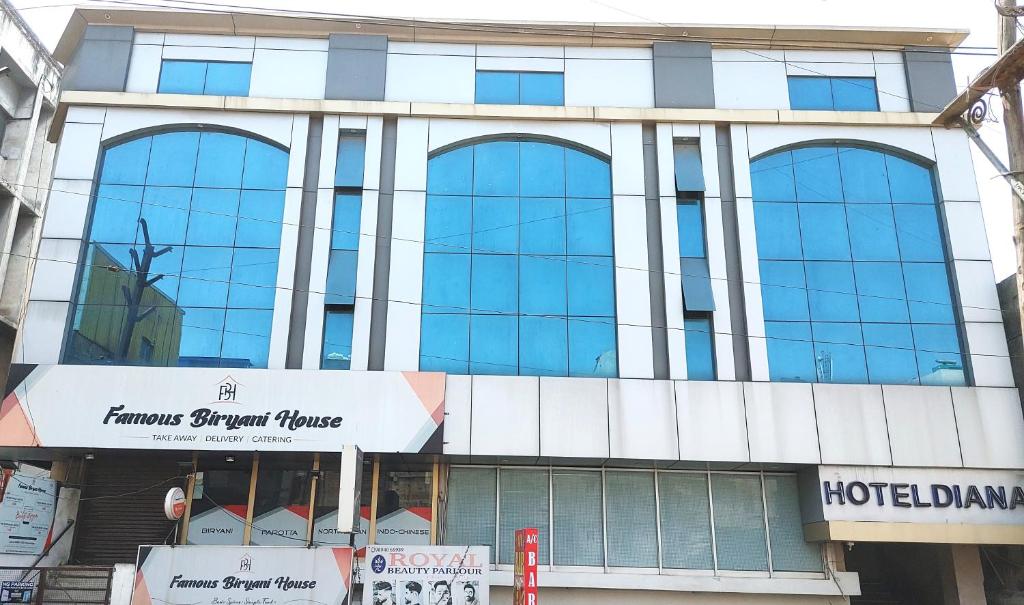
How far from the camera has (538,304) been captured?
20406 mm

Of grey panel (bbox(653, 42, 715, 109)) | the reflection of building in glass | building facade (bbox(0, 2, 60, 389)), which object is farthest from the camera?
building facade (bbox(0, 2, 60, 389))

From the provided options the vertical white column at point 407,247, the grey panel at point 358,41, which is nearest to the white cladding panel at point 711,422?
the vertical white column at point 407,247

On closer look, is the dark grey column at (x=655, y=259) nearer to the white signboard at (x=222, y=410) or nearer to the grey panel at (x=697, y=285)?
the grey panel at (x=697, y=285)

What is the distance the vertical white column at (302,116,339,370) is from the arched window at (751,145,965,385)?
11.5 m

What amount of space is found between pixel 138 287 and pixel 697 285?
1452 centimetres

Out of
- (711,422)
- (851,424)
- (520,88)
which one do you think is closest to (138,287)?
(520,88)

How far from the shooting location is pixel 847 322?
2036 cm

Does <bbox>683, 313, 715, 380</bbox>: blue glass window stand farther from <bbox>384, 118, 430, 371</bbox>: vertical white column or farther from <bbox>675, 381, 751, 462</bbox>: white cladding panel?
<bbox>384, 118, 430, 371</bbox>: vertical white column

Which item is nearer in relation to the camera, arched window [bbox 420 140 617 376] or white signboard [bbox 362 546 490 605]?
white signboard [bbox 362 546 490 605]

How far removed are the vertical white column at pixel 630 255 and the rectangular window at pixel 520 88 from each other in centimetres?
204

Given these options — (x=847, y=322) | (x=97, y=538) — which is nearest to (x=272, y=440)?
(x=97, y=538)

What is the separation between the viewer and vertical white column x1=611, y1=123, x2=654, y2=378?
19.8 meters

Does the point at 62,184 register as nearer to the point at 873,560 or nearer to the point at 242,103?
the point at 242,103

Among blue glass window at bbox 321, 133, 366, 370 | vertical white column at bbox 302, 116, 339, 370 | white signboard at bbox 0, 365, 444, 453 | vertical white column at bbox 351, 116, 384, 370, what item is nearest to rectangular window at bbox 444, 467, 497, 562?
white signboard at bbox 0, 365, 444, 453
